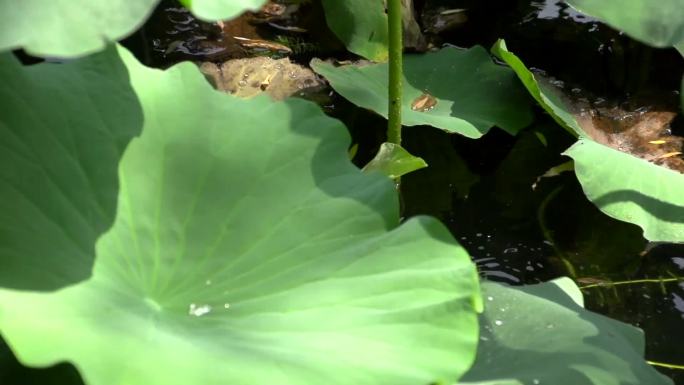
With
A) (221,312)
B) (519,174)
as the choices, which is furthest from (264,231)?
(519,174)

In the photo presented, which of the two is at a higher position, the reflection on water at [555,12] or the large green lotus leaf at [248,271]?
the large green lotus leaf at [248,271]

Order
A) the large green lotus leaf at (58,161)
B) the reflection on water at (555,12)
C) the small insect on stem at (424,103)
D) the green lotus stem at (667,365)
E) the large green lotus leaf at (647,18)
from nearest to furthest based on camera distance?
1. the large green lotus leaf at (58,161)
2. the large green lotus leaf at (647,18)
3. the green lotus stem at (667,365)
4. the small insect on stem at (424,103)
5. the reflection on water at (555,12)

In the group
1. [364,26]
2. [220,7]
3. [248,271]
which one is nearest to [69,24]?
[220,7]

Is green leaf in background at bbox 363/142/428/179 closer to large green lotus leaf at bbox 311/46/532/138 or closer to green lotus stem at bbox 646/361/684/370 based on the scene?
large green lotus leaf at bbox 311/46/532/138

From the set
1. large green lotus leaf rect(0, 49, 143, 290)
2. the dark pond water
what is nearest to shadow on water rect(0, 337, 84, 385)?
the dark pond water

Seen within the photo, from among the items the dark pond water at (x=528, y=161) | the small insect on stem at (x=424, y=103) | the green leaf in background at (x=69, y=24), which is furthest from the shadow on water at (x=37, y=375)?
the small insect on stem at (x=424, y=103)

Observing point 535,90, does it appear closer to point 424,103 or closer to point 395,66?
point 424,103

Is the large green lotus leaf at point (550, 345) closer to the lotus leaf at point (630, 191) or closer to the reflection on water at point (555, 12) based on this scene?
the lotus leaf at point (630, 191)
